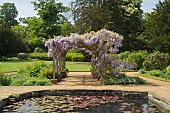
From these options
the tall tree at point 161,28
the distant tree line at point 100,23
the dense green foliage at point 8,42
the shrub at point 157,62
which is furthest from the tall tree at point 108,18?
the shrub at point 157,62

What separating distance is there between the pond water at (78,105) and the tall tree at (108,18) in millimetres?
23497

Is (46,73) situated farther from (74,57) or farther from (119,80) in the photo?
(74,57)

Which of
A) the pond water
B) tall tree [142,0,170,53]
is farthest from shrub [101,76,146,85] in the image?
tall tree [142,0,170,53]

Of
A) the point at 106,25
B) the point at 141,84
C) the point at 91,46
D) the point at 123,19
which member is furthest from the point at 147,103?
the point at 123,19

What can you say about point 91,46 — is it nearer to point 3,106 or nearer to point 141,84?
point 141,84

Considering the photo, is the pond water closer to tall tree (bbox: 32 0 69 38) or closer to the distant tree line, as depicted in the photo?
the distant tree line

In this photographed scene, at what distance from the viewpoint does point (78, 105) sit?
29.8 feet

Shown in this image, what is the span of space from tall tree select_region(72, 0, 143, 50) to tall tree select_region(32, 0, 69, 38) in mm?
9162

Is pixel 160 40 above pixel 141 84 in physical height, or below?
above

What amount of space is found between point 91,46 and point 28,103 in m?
6.42

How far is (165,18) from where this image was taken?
25.5 metres

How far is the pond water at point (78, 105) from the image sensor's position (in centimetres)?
838

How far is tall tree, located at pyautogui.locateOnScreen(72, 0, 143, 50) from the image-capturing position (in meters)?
33.6

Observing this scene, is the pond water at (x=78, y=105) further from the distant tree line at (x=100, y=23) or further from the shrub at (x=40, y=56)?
the shrub at (x=40, y=56)
